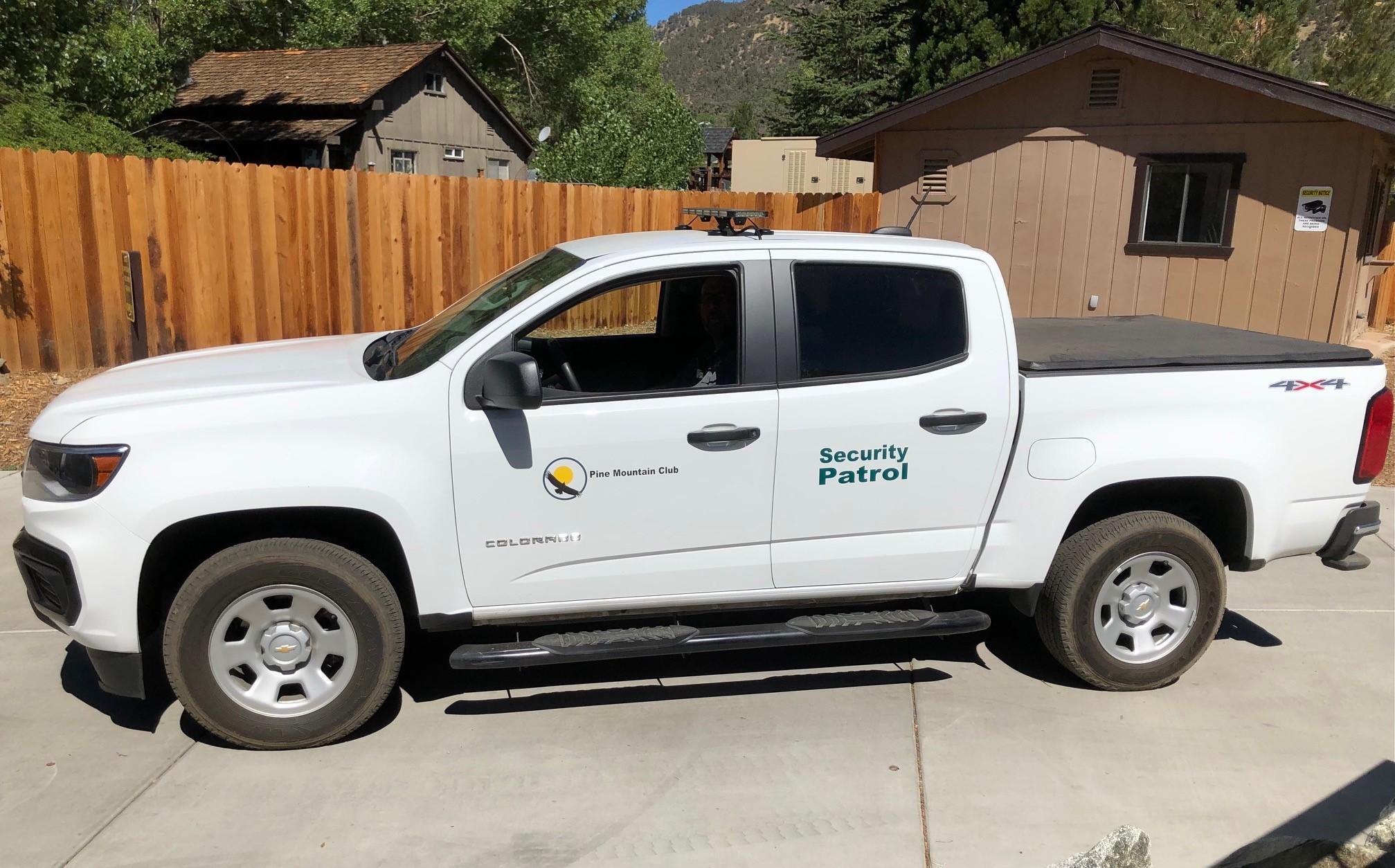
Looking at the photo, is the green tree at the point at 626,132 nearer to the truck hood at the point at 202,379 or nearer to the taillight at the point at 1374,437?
the truck hood at the point at 202,379

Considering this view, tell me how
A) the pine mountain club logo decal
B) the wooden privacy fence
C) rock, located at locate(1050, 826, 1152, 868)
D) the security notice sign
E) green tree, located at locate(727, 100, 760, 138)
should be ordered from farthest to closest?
1. green tree, located at locate(727, 100, 760, 138)
2. the security notice sign
3. the wooden privacy fence
4. the pine mountain club logo decal
5. rock, located at locate(1050, 826, 1152, 868)

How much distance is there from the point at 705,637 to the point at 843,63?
32.0m

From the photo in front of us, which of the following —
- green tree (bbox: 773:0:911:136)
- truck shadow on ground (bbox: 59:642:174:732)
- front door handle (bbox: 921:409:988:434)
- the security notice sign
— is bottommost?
truck shadow on ground (bbox: 59:642:174:732)

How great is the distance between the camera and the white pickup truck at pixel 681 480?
12.9 feet

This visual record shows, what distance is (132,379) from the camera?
4.38 meters

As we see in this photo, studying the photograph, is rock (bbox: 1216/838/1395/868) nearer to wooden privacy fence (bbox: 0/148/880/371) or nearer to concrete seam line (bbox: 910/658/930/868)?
concrete seam line (bbox: 910/658/930/868)

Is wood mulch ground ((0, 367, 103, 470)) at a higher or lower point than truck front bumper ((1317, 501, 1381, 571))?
lower

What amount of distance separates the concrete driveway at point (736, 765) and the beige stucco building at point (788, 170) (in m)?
28.4

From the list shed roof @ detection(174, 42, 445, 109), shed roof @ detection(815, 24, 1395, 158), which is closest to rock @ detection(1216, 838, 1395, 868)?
shed roof @ detection(815, 24, 1395, 158)

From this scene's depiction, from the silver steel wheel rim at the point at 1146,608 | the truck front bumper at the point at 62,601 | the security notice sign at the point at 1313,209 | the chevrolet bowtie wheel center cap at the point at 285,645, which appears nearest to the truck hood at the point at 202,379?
the truck front bumper at the point at 62,601

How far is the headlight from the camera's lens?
12.6 ft

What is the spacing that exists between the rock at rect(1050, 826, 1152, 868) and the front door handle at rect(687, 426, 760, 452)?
1.79m

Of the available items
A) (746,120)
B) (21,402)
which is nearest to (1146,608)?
(21,402)

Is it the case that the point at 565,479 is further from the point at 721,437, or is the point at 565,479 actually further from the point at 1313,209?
the point at 1313,209
